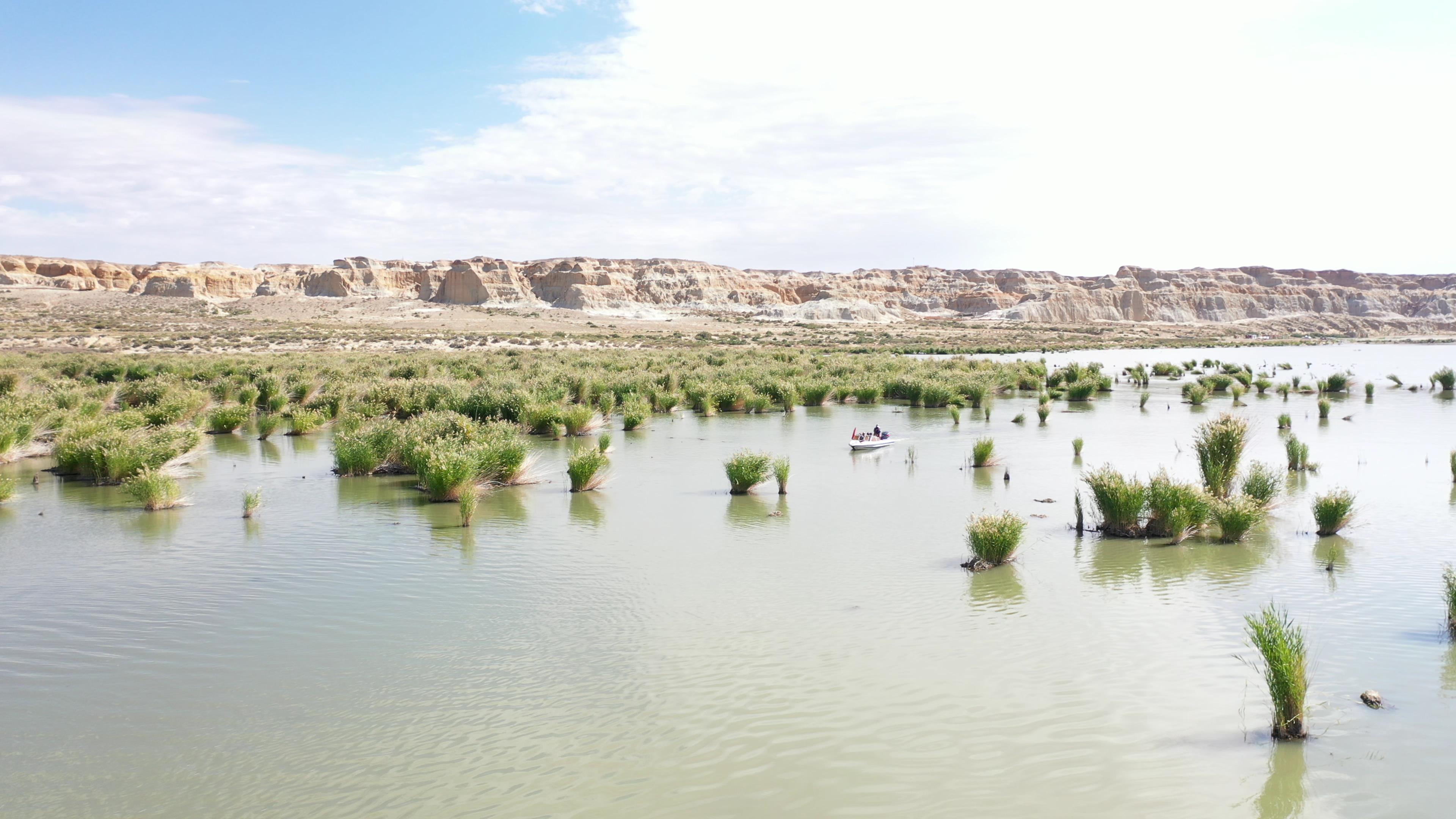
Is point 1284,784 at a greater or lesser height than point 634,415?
lesser

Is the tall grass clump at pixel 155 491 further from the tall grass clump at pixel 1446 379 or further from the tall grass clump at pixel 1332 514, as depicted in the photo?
the tall grass clump at pixel 1446 379

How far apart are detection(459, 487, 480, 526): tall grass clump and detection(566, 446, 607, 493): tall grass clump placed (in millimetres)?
1911

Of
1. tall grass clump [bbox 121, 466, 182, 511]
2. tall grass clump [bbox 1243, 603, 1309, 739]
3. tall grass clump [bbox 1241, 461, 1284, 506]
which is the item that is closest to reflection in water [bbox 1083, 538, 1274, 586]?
tall grass clump [bbox 1241, 461, 1284, 506]

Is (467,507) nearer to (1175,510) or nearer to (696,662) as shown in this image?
(696,662)

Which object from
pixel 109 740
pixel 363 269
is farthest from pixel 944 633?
pixel 363 269

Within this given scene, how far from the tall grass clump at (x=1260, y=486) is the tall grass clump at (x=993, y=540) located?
11.4 ft

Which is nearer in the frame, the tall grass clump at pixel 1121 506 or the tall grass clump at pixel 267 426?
the tall grass clump at pixel 1121 506

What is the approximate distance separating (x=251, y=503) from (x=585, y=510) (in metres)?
4.17

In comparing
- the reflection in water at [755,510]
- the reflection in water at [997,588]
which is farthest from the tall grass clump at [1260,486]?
the reflection in water at [755,510]

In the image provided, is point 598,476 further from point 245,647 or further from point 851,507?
point 245,647

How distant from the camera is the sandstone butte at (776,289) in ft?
394

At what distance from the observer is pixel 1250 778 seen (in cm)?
505

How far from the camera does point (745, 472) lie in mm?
13422

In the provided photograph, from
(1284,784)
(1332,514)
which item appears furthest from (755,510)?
(1284,784)
